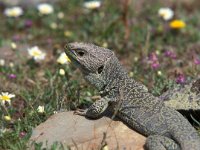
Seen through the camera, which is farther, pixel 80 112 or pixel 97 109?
pixel 80 112

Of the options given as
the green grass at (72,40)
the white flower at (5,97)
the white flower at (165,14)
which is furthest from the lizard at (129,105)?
the white flower at (165,14)

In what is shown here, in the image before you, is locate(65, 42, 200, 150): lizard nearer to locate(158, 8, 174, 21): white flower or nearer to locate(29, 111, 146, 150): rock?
locate(29, 111, 146, 150): rock

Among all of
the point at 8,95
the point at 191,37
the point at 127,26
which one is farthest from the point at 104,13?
the point at 8,95

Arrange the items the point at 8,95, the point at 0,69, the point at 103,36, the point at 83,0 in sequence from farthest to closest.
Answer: the point at 83,0 < the point at 103,36 < the point at 0,69 < the point at 8,95

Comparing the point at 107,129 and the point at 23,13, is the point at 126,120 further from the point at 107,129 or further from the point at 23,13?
the point at 23,13

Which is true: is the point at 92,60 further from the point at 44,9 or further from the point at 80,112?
the point at 44,9

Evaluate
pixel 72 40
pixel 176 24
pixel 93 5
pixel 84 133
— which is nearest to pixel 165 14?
pixel 176 24

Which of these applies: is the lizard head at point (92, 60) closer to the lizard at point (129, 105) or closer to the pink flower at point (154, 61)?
the lizard at point (129, 105)
